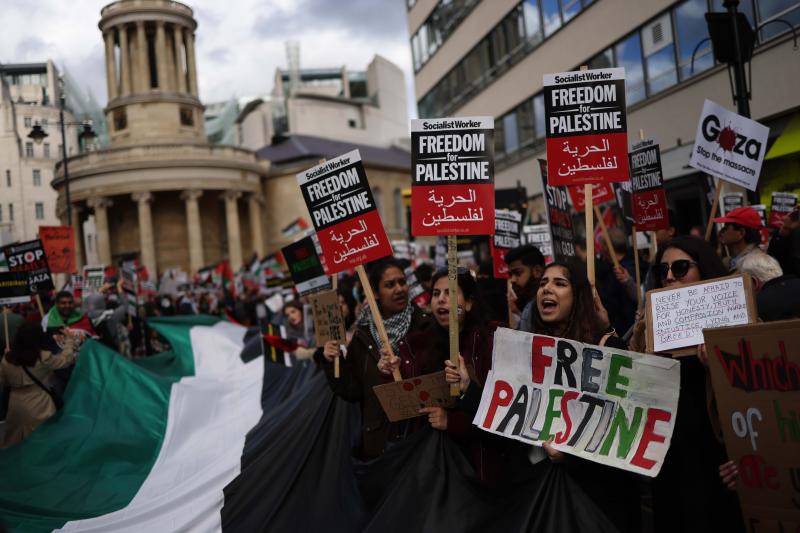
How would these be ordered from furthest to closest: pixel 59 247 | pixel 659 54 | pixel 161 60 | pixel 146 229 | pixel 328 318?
pixel 161 60, pixel 146 229, pixel 659 54, pixel 59 247, pixel 328 318

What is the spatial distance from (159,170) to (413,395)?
50.9 meters

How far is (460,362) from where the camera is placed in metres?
4.59

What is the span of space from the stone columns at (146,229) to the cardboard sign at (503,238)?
45799mm

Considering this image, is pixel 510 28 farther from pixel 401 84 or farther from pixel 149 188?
pixel 401 84

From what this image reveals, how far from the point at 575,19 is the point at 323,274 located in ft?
51.8

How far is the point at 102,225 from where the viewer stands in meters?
52.8

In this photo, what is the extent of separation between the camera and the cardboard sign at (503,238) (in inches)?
353

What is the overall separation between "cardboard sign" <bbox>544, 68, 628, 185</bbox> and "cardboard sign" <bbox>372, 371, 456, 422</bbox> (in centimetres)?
188

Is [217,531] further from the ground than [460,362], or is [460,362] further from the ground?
[460,362]

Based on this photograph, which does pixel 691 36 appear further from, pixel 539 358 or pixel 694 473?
pixel 694 473

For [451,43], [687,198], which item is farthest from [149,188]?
[687,198]

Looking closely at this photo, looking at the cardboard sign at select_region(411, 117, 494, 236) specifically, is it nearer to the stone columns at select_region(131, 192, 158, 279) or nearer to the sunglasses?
the sunglasses

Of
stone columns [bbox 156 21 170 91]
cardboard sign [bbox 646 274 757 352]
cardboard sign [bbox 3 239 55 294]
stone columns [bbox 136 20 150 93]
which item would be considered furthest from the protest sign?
stone columns [bbox 136 20 150 93]

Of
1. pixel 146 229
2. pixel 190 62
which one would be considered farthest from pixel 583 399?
pixel 190 62
